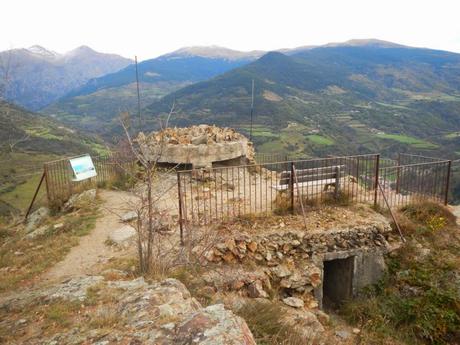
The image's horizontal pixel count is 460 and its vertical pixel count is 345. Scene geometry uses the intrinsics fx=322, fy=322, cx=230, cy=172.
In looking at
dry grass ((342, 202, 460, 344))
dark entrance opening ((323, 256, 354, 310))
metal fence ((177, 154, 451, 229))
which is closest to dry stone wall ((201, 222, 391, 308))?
dark entrance opening ((323, 256, 354, 310))

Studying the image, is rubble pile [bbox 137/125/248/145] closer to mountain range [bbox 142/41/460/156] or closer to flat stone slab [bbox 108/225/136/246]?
flat stone slab [bbox 108/225/136/246]

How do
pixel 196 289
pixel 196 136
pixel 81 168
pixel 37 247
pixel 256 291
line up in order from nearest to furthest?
pixel 196 289
pixel 256 291
pixel 37 247
pixel 81 168
pixel 196 136

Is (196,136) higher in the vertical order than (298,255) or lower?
higher

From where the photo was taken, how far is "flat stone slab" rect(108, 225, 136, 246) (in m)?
6.83

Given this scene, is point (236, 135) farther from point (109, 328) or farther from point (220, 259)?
point (109, 328)

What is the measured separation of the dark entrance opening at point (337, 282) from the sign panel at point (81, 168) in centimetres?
707

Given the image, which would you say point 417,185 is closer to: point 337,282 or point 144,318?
point 337,282

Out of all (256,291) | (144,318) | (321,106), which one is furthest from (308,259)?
(321,106)

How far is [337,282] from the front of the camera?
7.45 metres

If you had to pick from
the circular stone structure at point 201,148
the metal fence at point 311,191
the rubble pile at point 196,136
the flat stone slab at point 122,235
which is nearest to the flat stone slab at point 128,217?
the flat stone slab at point 122,235

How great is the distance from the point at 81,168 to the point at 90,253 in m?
3.66

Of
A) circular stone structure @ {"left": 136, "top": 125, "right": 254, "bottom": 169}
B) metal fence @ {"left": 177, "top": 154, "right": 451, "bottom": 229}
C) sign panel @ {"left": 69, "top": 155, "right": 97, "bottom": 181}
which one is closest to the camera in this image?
metal fence @ {"left": 177, "top": 154, "right": 451, "bottom": 229}

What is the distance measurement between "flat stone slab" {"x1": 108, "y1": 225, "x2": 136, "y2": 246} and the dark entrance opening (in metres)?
4.56

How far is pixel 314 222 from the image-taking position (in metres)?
7.12
